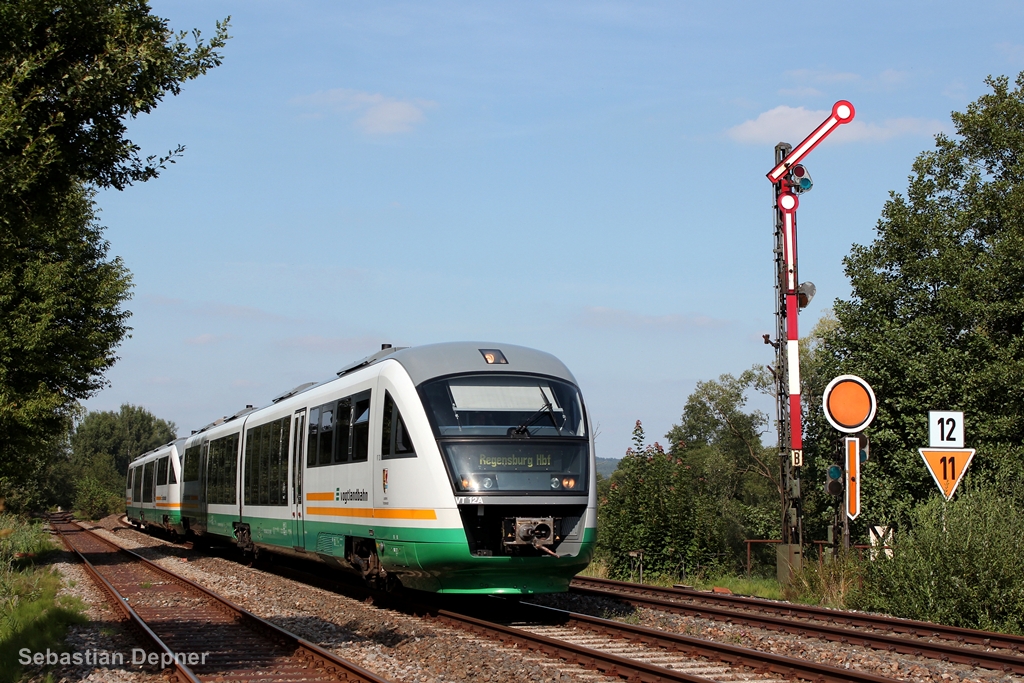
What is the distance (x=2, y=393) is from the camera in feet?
75.6

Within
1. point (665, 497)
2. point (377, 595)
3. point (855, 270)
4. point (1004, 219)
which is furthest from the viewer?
point (855, 270)

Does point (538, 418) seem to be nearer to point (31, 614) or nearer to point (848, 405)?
point (848, 405)

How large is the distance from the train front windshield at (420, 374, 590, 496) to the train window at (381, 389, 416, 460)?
18.7 inches

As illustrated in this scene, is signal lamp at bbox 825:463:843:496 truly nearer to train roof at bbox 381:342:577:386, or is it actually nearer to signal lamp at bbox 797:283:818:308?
signal lamp at bbox 797:283:818:308

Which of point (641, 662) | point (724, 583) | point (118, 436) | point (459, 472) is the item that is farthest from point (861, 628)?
point (118, 436)

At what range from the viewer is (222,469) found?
78.3ft

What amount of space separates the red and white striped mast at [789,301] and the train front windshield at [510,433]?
19.9 feet

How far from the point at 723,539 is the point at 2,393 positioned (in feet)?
54.4

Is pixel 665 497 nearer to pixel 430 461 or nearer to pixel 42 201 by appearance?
pixel 430 461

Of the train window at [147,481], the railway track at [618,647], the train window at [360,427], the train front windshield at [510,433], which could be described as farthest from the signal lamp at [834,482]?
the train window at [147,481]

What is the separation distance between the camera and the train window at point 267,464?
1798 cm

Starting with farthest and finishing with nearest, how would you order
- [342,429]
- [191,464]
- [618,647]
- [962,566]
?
[191,464], [342,429], [962,566], [618,647]

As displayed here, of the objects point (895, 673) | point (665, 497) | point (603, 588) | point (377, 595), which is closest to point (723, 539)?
point (665, 497)

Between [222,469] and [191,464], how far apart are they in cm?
520
